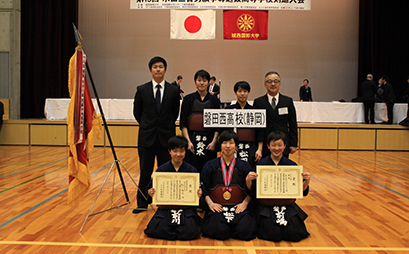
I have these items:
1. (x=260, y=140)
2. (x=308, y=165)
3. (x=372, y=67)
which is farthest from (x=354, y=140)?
(x=260, y=140)

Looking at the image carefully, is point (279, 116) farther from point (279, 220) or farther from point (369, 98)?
point (369, 98)

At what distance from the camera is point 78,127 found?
263cm

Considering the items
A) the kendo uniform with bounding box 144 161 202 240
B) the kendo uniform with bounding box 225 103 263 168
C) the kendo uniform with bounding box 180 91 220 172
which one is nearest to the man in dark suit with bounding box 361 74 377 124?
the kendo uniform with bounding box 225 103 263 168

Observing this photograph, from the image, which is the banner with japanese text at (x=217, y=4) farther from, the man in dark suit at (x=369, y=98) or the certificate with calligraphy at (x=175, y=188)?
the certificate with calligraphy at (x=175, y=188)

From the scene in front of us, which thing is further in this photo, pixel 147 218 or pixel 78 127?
pixel 147 218

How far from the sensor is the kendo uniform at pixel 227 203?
2500 mm

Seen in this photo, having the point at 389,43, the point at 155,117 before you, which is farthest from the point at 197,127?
the point at 389,43

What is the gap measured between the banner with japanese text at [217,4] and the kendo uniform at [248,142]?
5.17 meters

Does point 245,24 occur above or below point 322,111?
above

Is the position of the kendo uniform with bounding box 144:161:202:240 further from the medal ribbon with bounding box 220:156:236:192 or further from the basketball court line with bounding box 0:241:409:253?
the medal ribbon with bounding box 220:156:236:192

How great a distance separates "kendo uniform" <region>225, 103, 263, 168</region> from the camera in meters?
3.06

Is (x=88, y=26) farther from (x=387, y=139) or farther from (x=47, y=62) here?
(x=387, y=139)

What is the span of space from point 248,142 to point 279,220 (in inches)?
33.7

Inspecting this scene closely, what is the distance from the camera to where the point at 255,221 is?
264 centimetres
